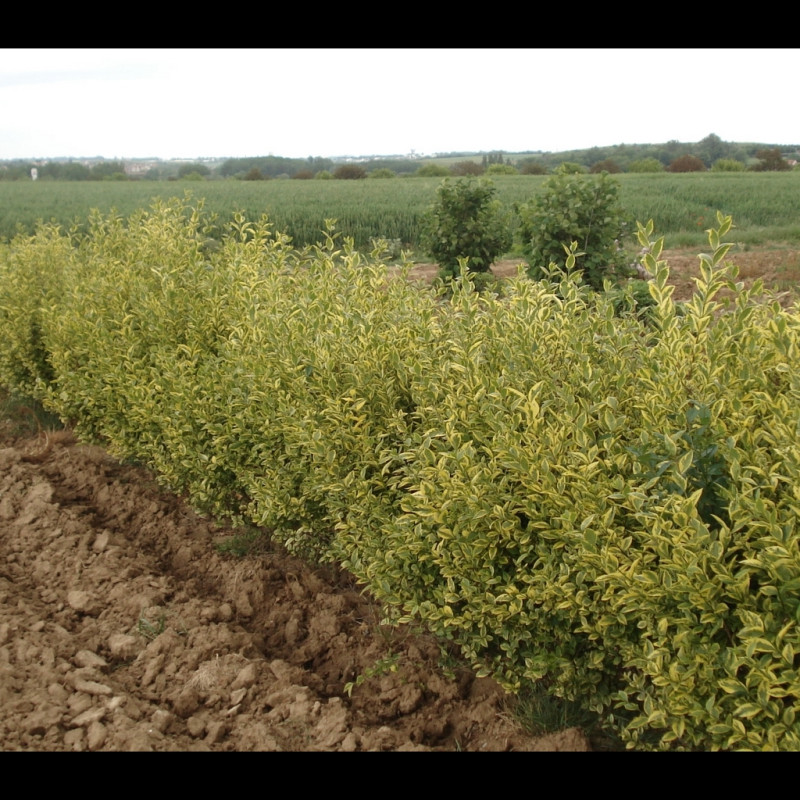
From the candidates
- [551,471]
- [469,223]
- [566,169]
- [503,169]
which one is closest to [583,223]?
[566,169]

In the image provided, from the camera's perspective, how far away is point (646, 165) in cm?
4472

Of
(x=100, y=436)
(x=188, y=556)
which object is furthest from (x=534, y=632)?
(x=100, y=436)

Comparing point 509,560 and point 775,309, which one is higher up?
point 775,309

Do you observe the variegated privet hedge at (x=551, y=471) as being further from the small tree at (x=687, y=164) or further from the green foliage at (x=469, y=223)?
the small tree at (x=687, y=164)

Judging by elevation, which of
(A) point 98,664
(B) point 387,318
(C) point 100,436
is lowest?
(A) point 98,664

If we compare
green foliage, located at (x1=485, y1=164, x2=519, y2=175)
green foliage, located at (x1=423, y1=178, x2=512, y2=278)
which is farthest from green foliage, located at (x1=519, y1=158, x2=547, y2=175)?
green foliage, located at (x1=423, y1=178, x2=512, y2=278)

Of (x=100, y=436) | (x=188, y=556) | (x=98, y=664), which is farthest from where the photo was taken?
(x=100, y=436)

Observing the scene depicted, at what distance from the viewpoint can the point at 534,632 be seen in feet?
8.84

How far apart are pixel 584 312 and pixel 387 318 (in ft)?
3.11

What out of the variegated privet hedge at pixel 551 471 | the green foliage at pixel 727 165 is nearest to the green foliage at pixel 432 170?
the green foliage at pixel 727 165

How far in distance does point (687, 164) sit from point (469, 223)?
40.5 m

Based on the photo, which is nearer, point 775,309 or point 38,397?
point 775,309

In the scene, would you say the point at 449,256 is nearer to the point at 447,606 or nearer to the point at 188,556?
the point at 188,556

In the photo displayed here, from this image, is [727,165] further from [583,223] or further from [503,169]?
[583,223]
